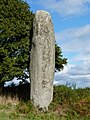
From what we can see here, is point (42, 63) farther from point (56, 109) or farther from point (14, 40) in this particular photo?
point (14, 40)

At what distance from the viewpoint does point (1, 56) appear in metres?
17.2

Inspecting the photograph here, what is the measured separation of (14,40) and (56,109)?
395cm

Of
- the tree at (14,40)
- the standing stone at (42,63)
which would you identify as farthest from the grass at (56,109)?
the tree at (14,40)

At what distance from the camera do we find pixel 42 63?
15.8 meters

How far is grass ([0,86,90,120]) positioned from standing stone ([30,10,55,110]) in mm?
459

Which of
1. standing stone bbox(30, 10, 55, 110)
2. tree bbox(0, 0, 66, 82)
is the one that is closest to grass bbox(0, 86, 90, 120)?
standing stone bbox(30, 10, 55, 110)

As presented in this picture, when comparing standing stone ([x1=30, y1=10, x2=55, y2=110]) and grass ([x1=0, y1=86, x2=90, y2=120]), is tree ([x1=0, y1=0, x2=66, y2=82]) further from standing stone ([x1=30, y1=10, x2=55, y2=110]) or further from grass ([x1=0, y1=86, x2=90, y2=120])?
grass ([x1=0, y1=86, x2=90, y2=120])

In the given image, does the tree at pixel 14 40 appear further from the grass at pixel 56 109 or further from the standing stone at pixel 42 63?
the grass at pixel 56 109

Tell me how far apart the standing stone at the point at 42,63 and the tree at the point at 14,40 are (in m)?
1.06

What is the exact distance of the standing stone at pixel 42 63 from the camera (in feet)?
52.0

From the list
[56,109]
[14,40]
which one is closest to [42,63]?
[56,109]

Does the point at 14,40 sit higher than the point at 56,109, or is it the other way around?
the point at 14,40

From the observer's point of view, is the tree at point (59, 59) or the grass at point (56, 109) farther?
the tree at point (59, 59)

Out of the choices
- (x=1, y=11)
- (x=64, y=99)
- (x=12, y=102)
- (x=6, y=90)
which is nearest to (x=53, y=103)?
(x=64, y=99)
